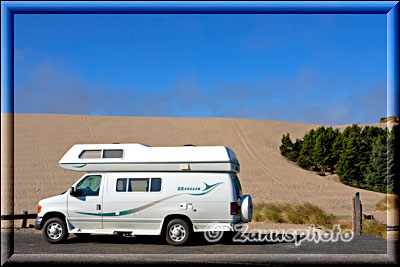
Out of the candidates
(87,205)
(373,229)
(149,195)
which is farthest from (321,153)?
(87,205)

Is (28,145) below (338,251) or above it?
above

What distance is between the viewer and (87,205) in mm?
13609

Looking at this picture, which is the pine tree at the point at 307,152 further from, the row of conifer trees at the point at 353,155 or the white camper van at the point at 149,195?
the white camper van at the point at 149,195

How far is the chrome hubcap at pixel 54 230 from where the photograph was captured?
1378 cm

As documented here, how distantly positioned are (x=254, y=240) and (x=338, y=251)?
2825 mm

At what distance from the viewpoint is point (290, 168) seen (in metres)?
46.0

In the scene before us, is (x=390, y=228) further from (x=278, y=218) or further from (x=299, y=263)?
(x=299, y=263)

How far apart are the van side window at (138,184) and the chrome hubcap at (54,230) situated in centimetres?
221

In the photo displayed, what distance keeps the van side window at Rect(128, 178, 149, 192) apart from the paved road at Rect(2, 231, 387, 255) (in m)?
1.47

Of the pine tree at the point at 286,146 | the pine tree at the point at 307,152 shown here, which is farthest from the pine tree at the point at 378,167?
the pine tree at the point at 286,146

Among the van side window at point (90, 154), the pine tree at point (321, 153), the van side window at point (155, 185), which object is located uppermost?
the pine tree at point (321, 153)

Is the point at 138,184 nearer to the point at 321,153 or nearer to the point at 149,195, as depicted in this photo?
the point at 149,195

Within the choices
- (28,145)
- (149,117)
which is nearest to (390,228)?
(28,145)

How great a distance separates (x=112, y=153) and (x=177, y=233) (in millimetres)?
2679
